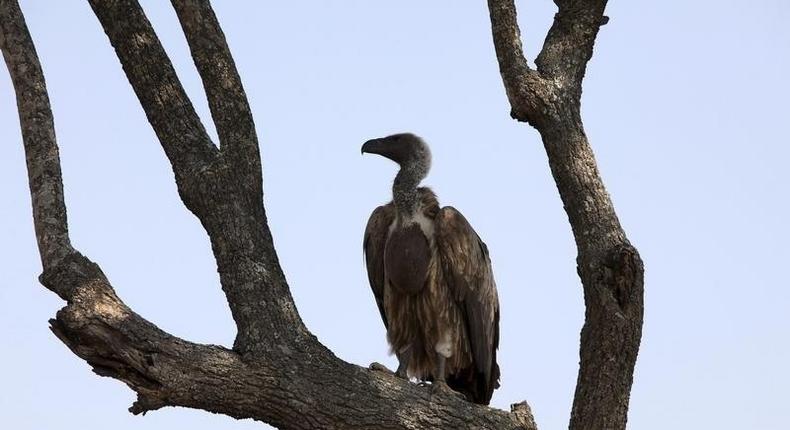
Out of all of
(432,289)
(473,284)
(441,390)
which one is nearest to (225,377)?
(441,390)

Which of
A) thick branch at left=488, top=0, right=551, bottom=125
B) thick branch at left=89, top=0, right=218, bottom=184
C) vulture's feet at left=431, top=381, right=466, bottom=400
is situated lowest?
vulture's feet at left=431, top=381, right=466, bottom=400

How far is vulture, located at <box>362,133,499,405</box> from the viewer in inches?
308

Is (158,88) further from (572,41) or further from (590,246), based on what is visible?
(590,246)

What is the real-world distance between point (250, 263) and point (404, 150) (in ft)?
8.38

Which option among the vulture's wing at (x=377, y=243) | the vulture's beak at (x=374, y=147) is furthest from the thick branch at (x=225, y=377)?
the vulture's beak at (x=374, y=147)

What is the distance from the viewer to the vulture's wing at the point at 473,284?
778cm

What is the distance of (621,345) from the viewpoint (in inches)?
228

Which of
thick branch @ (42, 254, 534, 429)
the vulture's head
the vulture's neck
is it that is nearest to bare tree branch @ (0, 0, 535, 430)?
thick branch @ (42, 254, 534, 429)

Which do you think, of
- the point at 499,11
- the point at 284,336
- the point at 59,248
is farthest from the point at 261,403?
the point at 499,11

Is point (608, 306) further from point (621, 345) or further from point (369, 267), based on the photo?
point (369, 267)

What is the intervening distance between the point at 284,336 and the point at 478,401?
2665 millimetres

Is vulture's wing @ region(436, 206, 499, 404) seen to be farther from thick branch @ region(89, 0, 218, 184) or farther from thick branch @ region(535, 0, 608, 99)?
thick branch @ region(89, 0, 218, 184)

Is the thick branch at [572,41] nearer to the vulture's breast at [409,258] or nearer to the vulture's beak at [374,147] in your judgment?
the vulture's breast at [409,258]

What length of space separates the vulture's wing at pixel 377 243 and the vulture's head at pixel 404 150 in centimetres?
36
